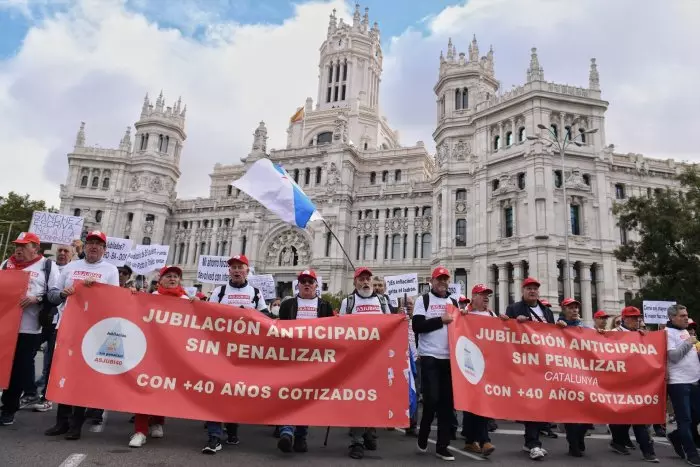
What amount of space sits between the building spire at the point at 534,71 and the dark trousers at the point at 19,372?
39.1 meters

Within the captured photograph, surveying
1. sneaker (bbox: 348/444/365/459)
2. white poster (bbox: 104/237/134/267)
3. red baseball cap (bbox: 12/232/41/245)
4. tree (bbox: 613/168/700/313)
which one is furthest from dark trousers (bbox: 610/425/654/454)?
tree (bbox: 613/168/700/313)

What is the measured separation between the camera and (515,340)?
769 centimetres

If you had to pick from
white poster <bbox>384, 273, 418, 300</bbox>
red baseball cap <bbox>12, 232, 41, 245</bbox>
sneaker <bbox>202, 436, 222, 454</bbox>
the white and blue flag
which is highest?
the white and blue flag

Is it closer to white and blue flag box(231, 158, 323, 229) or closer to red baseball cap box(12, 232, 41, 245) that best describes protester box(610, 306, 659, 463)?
white and blue flag box(231, 158, 323, 229)

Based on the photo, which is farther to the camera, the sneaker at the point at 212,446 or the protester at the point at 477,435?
the protester at the point at 477,435

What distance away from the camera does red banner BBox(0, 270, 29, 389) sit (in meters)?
6.83

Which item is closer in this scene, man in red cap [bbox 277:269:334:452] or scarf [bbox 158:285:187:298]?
scarf [bbox 158:285:187:298]

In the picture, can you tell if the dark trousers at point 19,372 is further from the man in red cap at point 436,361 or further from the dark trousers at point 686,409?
the dark trousers at point 686,409

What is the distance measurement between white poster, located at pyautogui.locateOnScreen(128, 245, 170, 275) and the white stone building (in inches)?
931

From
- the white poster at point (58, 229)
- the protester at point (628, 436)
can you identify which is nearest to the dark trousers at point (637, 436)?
the protester at point (628, 436)

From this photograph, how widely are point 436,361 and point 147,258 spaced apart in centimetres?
1255

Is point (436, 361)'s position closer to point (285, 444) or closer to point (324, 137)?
point (285, 444)

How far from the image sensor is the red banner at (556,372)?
7.25 meters

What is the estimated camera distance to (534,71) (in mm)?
38312
